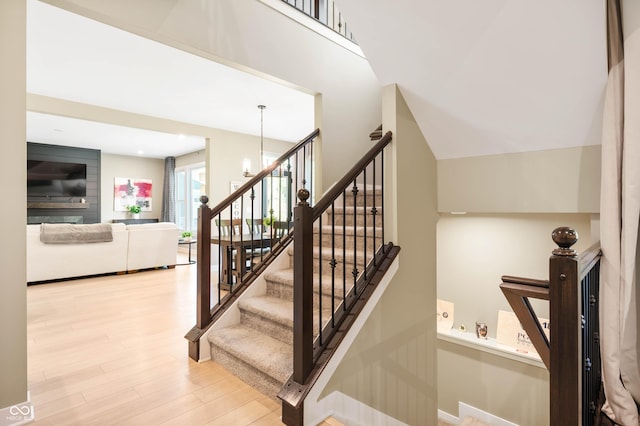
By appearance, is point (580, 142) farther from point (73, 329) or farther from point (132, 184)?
point (132, 184)

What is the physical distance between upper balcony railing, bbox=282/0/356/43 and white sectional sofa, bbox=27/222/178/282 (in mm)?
4273

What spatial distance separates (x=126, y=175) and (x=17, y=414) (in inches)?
363

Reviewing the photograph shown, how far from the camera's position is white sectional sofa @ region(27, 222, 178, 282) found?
15.7 feet

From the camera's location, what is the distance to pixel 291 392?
180 cm

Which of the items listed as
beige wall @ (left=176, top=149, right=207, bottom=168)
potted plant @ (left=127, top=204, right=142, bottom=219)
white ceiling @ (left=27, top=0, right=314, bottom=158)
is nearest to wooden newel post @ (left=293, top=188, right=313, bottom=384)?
white ceiling @ (left=27, top=0, right=314, bottom=158)

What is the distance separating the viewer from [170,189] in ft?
32.2

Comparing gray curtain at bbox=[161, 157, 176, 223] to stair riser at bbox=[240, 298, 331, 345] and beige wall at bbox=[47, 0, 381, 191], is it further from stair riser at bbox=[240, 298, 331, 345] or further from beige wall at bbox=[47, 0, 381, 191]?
stair riser at bbox=[240, 298, 331, 345]

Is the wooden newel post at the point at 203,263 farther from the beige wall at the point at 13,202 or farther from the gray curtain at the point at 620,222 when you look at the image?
the gray curtain at the point at 620,222

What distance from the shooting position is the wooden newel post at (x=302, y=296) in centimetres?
181

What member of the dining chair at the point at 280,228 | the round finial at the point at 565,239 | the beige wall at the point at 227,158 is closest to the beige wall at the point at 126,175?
the beige wall at the point at 227,158

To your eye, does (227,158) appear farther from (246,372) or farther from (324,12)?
(246,372)

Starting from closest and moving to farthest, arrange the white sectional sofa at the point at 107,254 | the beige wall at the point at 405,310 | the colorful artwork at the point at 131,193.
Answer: the beige wall at the point at 405,310 → the white sectional sofa at the point at 107,254 → the colorful artwork at the point at 131,193

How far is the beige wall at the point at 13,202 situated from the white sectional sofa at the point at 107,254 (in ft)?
12.6

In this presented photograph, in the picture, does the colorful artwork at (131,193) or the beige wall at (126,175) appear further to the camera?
the colorful artwork at (131,193)
